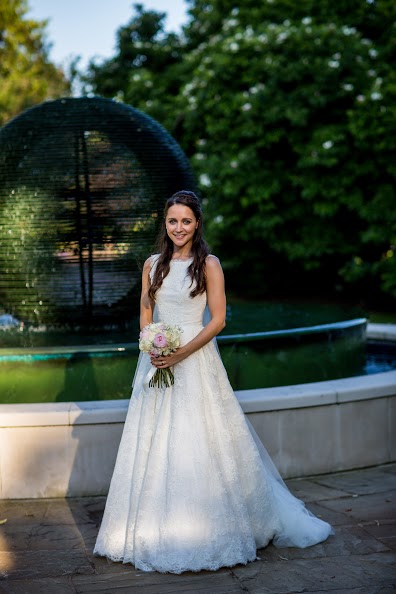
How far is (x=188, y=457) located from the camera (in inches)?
164

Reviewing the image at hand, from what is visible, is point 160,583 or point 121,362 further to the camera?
point 121,362

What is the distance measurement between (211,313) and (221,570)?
130 cm

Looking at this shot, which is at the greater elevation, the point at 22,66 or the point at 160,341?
the point at 22,66

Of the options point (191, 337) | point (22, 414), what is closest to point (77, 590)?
point (191, 337)

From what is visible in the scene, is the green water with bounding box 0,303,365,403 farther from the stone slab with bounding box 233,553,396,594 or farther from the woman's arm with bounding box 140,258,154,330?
the stone slab with bounding box 233,553,396,594

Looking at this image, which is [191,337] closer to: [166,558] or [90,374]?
[166,558]

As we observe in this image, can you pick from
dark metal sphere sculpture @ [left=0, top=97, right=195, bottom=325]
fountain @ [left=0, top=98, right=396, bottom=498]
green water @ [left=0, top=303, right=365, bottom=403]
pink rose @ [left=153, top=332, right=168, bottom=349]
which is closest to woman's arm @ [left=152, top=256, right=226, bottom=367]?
pink rose @ [left=153, top=332, right=168, bottom=349]

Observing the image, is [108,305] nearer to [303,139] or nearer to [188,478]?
[188,478]

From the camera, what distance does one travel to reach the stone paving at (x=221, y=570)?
154 inches

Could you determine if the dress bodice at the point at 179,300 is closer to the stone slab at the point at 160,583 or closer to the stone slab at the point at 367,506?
the stone slab at the point at 160,583

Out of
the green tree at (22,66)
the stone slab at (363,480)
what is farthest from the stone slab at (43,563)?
the green tree at (22,66)

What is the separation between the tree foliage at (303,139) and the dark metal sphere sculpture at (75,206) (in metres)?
8.51

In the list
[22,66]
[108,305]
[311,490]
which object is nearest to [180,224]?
[311,490]

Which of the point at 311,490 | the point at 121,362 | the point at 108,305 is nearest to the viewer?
the point at 311,490
